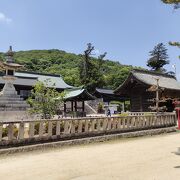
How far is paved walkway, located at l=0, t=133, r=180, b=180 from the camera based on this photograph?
7035mm

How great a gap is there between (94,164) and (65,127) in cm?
445

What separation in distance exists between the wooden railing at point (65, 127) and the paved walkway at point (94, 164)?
0.93m

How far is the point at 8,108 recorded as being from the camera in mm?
23797

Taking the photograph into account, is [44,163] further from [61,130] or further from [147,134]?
[147,134]

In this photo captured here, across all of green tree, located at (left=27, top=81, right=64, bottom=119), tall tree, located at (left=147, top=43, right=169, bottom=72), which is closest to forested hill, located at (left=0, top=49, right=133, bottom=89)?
tall tree, located at (left=147, top=43, right=169, bottom=72)

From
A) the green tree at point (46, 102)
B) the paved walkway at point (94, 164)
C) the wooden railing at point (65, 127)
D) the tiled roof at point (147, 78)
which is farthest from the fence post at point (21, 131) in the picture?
the tiled roof at point (147, 78)

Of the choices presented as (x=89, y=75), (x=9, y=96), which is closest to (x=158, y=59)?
(x=89, y=75)

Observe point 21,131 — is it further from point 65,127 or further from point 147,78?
point 147,78

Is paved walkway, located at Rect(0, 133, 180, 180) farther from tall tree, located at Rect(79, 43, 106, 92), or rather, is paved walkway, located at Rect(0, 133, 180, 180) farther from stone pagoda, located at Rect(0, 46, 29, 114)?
tall tree, located at Rect(79, 43, 106, 92)

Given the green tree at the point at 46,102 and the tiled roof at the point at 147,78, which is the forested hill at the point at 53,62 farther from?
the green tree at the point at 46,102

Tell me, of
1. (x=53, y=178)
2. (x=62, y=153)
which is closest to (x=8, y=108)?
(x=62, y=153)

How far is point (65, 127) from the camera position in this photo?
12.7 meters

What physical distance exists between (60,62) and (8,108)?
80931 millimetres

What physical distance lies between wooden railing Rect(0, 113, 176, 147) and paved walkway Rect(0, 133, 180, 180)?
3.05 ft
